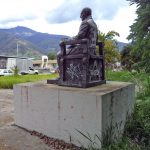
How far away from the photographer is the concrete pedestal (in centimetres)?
511

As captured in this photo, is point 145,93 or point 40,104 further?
point 145,93

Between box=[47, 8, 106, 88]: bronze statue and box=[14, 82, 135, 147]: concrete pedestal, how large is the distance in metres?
0.29

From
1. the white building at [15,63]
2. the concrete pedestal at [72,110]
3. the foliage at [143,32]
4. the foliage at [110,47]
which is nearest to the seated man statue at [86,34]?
the concrete pedestal at [72,110]

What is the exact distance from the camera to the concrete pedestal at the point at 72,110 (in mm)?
5105

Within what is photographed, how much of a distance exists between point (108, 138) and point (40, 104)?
4.86 feet

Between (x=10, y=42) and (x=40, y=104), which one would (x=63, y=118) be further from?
(x=10, y=42)

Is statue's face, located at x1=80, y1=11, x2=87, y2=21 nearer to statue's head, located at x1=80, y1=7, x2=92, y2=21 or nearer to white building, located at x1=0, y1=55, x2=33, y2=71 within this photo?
statue's head, located at x1=80, y1=7, x2=92, y2=21

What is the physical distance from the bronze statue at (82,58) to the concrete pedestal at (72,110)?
0.95 ft

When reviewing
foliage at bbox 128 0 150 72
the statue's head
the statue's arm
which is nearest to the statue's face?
the statue's head

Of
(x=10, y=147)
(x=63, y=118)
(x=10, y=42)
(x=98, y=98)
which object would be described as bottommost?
(x=10, y=147)

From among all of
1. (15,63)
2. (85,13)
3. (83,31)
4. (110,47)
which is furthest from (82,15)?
(15,63)

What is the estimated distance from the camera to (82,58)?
5.79 metres

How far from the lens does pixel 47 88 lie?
585cm

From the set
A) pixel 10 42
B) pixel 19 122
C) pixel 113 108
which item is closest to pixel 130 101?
pixel 113 108
